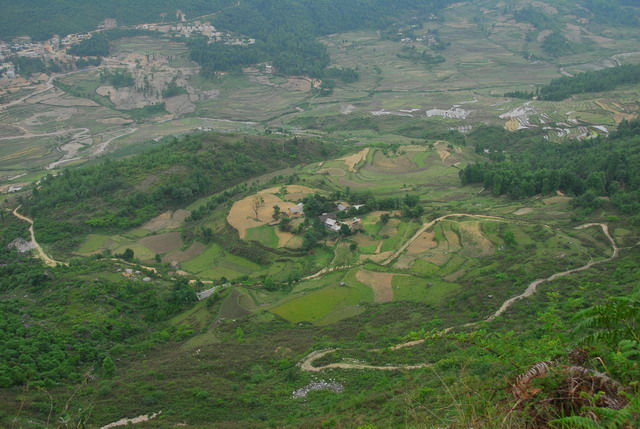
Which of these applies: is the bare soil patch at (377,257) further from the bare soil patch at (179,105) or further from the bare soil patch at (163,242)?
the bare soil patch at (179,105)

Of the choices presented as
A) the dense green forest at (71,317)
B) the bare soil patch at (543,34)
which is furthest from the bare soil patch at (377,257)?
the bare soil patch at (543,34)

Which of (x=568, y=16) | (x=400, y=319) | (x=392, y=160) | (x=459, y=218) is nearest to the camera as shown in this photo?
(x=400, y=319)

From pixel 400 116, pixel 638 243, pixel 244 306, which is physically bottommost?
pixel 400 116

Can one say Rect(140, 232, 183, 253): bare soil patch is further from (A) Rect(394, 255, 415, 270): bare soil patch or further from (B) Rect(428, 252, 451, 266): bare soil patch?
(B) Rect(428, 252, 451, 266): bare soil patch

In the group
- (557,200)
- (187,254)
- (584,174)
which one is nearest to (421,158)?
(584,174)

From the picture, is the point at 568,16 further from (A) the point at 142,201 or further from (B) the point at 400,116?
(A) the point at 142,201

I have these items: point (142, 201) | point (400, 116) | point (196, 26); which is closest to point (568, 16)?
point (400, 116)

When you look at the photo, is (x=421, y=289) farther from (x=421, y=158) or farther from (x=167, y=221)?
(x=421, y=158)
